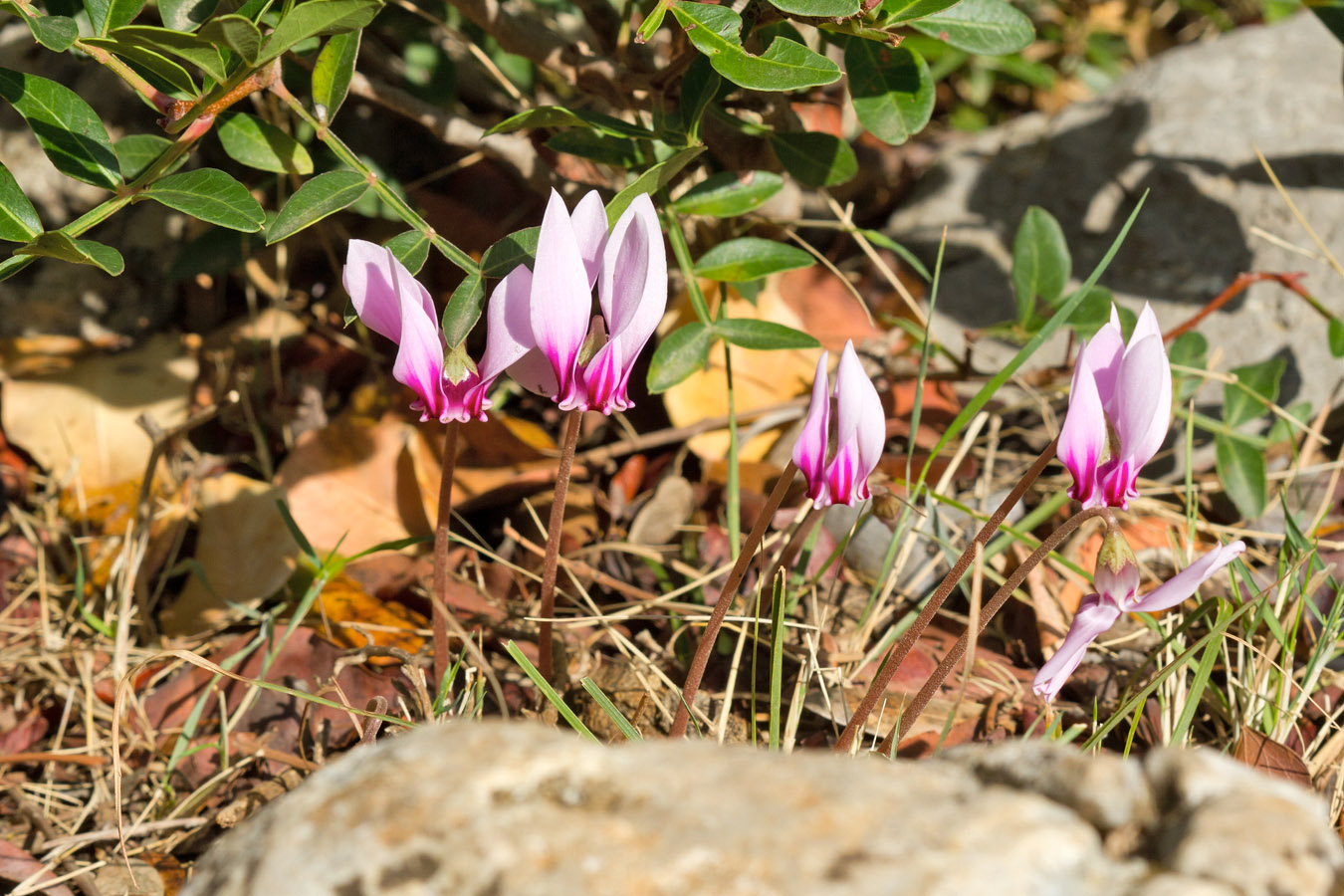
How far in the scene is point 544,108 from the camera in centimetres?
162

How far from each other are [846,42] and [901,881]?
4.86 feet

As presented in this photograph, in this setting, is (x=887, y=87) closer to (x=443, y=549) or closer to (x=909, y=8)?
(x=909, y=8)

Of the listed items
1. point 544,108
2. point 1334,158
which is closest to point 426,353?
point 544,108

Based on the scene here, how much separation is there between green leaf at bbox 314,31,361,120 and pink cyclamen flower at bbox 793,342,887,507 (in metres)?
0.90

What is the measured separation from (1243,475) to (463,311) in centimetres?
165

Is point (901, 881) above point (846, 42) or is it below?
below

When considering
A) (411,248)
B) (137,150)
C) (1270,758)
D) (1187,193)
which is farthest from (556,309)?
(1187,193)

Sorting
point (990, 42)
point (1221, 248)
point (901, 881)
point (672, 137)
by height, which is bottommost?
point (901, 881)

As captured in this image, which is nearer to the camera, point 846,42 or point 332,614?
point 846,42

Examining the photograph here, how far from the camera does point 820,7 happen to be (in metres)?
1.51

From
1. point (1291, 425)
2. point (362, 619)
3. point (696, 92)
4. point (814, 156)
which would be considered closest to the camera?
point (696, 92)

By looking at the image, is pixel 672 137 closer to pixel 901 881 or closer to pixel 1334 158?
pixel 901 881

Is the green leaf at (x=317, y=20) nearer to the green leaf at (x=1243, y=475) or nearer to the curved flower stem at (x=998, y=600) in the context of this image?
the curved flower stem at (x=998, y=600)

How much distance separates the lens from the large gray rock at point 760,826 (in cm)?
81
